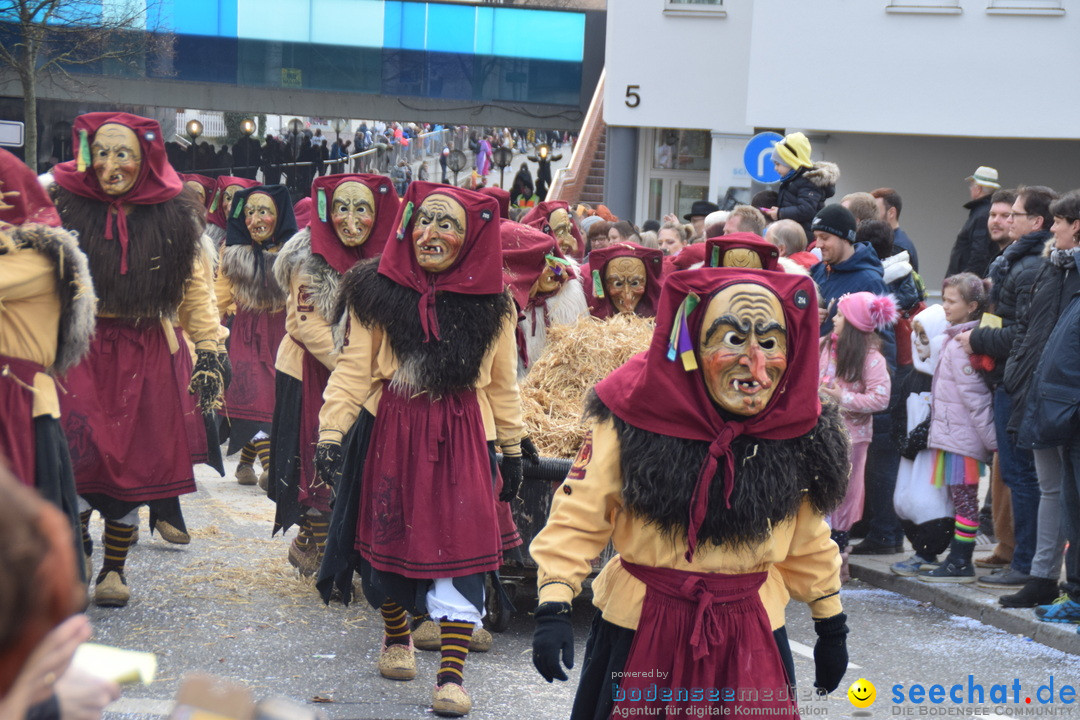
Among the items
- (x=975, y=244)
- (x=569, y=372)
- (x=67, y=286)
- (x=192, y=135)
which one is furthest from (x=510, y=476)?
(x=192, y=135)

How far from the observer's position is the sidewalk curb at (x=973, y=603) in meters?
6.18

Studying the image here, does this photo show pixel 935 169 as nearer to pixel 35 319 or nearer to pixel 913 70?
pixel 913 70

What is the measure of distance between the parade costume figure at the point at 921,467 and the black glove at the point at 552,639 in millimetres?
4533

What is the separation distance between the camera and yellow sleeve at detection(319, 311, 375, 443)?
5285 mm

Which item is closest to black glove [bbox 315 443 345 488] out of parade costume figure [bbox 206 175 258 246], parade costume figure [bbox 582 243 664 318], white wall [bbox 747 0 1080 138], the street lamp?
parade costume figure [bbox 582 243 664 318]

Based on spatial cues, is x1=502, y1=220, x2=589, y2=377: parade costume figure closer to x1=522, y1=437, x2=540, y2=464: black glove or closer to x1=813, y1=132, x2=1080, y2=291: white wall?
x1=522, y1=437, x2=540, y2=464: black glove

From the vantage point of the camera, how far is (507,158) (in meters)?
28.8

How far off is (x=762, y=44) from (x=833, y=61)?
1.03 m

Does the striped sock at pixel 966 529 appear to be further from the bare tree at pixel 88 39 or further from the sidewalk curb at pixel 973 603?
the bare tree at pixel 88 39

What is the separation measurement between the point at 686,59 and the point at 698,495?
18.0 m

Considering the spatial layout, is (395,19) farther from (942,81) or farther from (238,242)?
(238,242)

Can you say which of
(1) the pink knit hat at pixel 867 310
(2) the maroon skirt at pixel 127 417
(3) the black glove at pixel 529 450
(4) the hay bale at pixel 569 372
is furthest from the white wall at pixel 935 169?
(2) the maroon skirt at pixel 127 417

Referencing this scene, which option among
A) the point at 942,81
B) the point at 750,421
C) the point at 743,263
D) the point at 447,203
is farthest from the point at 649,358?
the point at 942,81

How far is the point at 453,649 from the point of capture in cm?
518
